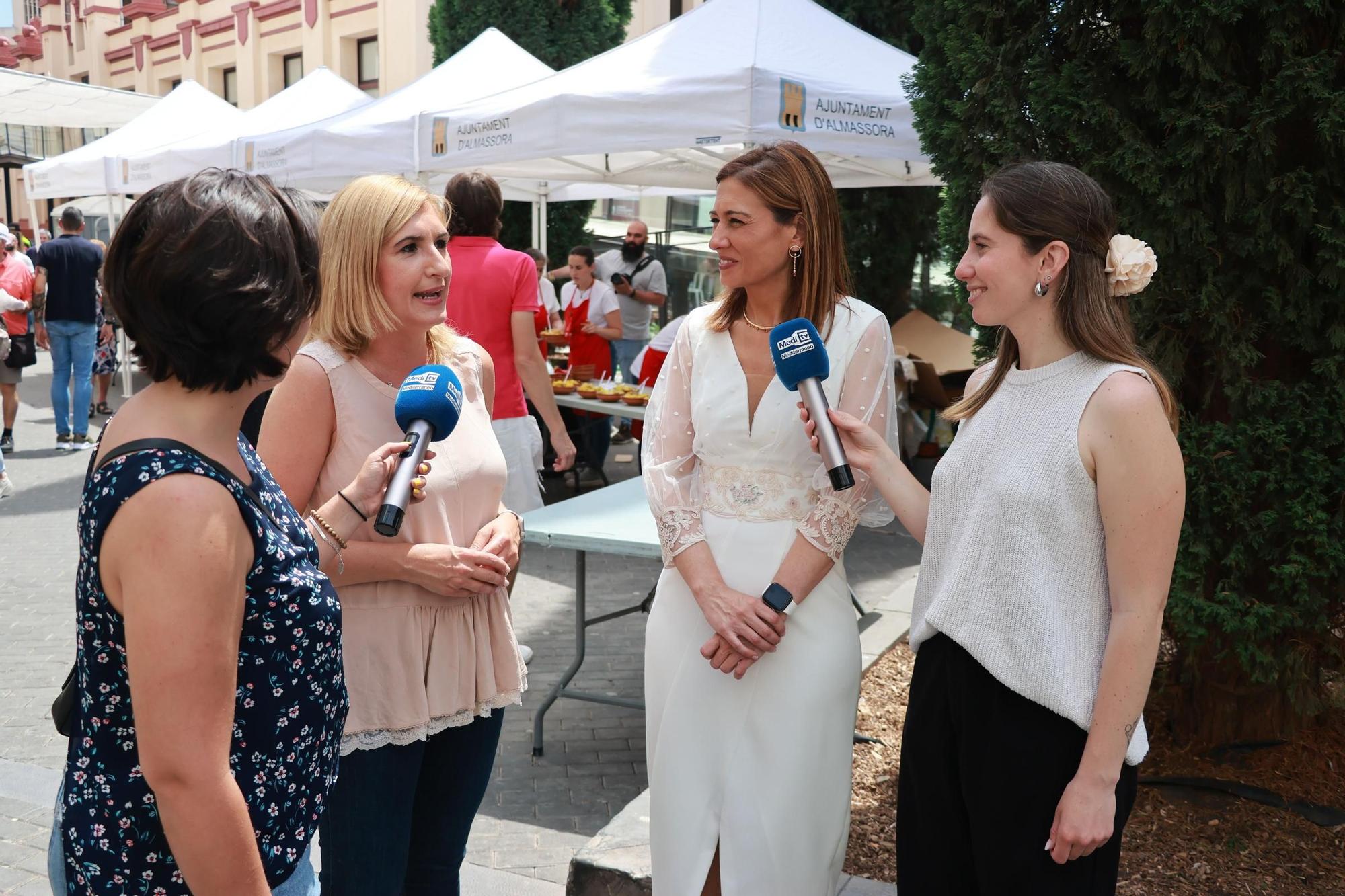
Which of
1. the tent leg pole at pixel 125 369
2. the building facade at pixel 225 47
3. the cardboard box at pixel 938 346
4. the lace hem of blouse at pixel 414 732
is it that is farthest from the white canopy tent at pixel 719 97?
the building facade at pixel 225 47

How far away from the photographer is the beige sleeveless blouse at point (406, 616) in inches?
92.9

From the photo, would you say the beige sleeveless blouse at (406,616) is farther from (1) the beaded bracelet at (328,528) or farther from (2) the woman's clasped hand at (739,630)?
(2) the woman's clasped hand at (739,630)

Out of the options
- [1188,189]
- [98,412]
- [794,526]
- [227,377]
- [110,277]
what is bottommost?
[98,412]

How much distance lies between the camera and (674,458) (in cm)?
283

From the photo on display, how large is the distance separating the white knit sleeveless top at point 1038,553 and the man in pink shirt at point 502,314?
3.39 meters

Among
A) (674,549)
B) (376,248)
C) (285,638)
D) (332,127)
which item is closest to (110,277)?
(285,638)

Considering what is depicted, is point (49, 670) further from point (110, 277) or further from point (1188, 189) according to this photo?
point (1188, 189)

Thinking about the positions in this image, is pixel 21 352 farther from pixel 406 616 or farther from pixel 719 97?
pixel 406 616

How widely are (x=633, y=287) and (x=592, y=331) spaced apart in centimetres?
187

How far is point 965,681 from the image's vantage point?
2240 mm

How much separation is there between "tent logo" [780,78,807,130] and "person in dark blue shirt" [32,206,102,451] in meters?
7.89

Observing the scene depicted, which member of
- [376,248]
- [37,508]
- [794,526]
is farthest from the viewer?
[37,508]

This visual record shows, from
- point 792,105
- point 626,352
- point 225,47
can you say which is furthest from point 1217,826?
point 225,47

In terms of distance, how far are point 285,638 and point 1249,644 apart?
2.83m
